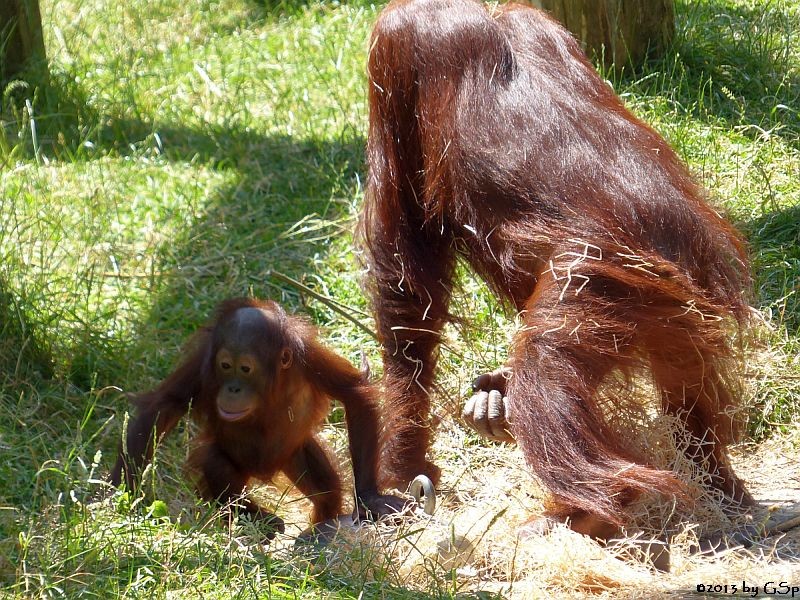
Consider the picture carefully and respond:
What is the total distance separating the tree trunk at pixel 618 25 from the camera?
4816 mm

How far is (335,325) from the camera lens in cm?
435

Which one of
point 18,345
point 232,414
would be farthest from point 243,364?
point 18,345

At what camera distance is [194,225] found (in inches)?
189

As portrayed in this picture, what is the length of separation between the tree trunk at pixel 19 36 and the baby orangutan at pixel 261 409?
116 inches

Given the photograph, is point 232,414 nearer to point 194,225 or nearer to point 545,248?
point 545,248

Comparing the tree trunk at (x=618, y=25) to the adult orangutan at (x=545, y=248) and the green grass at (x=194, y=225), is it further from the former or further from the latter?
the adult orangutan at (x=545, y=248)

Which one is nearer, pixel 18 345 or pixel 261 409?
pixel 261 409

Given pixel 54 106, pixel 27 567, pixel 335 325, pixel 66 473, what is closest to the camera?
pixel 27 567

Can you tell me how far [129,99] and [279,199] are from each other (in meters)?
1.29

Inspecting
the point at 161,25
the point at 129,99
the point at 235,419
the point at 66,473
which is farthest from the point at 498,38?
the point at 161,25

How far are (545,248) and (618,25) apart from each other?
7.34ft

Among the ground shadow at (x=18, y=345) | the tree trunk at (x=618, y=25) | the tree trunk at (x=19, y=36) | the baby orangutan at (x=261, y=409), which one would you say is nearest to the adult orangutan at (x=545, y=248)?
the baby orangutan at (x=261, y=409)

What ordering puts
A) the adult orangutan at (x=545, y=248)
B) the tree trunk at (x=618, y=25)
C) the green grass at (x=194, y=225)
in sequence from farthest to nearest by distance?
the tree trunk at (x=618, y=25) → the adult orangutan at (x=545, y=248) → the green grass at (x=194, y=225)

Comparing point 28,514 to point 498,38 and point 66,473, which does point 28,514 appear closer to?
point 66,473
